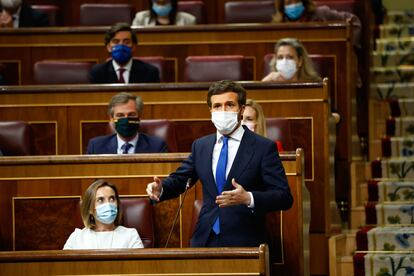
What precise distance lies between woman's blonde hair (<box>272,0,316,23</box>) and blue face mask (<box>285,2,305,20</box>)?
21 mm

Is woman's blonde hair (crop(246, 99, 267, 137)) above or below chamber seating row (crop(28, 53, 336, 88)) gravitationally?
below

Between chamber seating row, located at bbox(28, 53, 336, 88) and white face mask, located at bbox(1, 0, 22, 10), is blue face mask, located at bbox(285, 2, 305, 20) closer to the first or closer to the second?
chamber seating row, located at bbox(28, 53, 336, 88)

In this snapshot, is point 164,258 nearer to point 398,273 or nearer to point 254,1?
point 398,273

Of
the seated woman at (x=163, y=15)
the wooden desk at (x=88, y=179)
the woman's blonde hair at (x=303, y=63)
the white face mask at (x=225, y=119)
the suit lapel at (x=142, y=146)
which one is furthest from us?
the seated woman at (x=163, y=15)

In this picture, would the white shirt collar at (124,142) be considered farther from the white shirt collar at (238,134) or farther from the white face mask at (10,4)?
the white face mask at (10,4)

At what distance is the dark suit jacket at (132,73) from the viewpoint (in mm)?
5348

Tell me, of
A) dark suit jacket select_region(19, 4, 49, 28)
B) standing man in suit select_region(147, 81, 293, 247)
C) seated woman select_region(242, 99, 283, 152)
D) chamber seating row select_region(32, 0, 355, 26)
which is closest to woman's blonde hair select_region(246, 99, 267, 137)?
seated woman select_region(242, 99, 283, 152)

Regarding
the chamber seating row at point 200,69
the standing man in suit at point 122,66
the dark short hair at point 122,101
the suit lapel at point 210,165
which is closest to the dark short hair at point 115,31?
the standing man in suit at point 122,66

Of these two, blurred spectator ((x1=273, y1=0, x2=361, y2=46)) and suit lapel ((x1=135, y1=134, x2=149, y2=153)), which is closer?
suit lapel ((x1=135, y1=134, x2=149, y2=153))

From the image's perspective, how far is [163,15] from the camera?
6.18m

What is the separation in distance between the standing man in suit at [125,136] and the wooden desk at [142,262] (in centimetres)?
115

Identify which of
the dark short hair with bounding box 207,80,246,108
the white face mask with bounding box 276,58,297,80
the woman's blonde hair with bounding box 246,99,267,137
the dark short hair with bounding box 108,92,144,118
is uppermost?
the white face mask with bounding box 276,58,297,80

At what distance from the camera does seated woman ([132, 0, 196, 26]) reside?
616 centimetres

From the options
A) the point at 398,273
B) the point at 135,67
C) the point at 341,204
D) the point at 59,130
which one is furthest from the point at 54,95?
the point at 398,273
